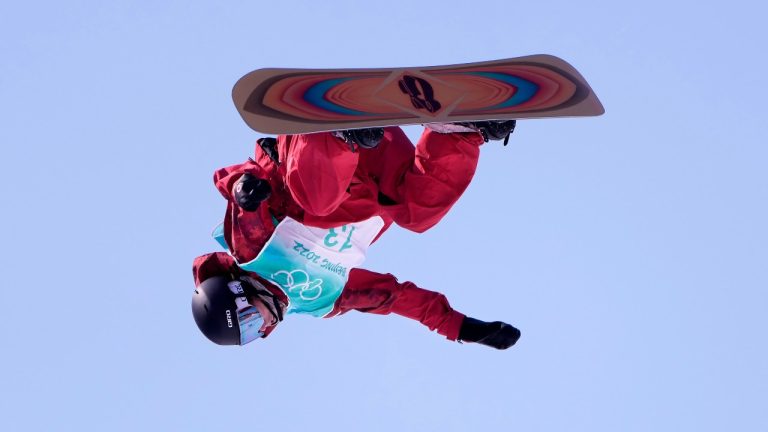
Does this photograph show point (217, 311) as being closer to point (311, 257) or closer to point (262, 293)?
point (262, 293)

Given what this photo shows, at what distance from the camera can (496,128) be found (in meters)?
9.02

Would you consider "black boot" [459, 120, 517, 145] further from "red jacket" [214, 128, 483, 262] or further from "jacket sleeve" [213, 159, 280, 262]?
"jacket sleeve" [213, 159, 280, 262]

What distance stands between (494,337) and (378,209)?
1.73 metres

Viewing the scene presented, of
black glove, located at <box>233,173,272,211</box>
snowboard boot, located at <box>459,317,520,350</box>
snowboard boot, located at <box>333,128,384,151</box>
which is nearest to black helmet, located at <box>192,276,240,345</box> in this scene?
black glove, located at <box>233,173,272,211</box>

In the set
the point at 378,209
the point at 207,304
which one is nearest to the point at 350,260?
the point at 378,209

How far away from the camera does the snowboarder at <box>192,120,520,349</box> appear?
9078mm

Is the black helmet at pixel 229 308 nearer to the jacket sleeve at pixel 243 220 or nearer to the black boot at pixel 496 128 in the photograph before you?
the jacket sleeve at pixel 243 220

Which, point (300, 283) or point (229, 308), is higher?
point (300, 283)

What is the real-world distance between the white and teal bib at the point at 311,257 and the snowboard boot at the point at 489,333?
1242 mm

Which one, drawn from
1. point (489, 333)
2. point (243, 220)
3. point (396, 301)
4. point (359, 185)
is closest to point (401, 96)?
point (359, 185)

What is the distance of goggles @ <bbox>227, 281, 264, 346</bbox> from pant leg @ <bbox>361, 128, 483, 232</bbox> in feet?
4.37

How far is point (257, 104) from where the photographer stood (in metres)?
8.54

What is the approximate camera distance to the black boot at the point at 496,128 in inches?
354

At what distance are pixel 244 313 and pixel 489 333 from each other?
2.07 meters
